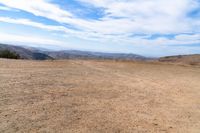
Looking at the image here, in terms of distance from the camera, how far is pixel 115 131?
609 cm

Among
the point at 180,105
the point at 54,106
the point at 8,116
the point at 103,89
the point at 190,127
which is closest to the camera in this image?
the point at 8,116

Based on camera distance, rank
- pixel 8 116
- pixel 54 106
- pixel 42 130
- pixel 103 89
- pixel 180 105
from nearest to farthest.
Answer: pixel 42 130 → pixel 8 116 → pixel 54 106 → pixel 180 105 → pixel 103 89

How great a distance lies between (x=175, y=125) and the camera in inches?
274

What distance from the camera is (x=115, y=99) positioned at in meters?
9.30

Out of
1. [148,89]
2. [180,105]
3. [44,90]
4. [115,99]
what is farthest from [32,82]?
[180,105]

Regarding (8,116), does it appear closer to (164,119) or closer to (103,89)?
(164,119)

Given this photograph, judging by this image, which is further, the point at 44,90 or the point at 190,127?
the point at 44,90

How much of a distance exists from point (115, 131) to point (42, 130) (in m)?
1.51

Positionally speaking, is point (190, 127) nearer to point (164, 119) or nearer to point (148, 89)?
point (164, 119)

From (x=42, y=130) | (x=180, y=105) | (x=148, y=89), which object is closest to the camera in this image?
(x=42, y=130)

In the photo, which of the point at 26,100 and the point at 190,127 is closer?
the point at 190,127

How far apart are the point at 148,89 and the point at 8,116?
22.2ft

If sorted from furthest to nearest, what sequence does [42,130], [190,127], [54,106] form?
[54,106] → [190,127] → [42,130]

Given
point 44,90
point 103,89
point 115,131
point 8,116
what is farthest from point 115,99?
point 8,116
